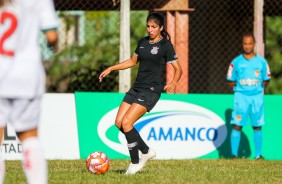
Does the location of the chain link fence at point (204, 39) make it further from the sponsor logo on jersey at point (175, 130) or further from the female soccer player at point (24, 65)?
the female soccer player at point (24, 65)

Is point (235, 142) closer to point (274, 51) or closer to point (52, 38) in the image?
point (52, 38)

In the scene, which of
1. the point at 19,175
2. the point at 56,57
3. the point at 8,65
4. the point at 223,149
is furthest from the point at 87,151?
the point at 56,57

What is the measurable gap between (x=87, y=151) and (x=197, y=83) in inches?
202

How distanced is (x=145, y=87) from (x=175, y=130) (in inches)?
137

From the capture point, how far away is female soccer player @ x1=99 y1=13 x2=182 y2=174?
1002 centimetres

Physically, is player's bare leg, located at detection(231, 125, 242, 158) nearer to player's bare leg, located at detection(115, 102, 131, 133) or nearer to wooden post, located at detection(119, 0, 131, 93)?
wooden post, located at detection(119, 0, 131, 93)

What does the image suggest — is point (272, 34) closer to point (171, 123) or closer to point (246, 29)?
point (246, 29)

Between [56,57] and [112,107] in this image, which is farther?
[56,57]

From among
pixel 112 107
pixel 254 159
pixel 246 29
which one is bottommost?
pixel 254 159

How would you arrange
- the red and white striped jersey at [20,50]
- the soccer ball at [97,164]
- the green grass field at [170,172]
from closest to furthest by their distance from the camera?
the red and white striped jersey at [20,50], the green grass field at [170,172], the soccer ball at [97,164]

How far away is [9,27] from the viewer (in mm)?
5883

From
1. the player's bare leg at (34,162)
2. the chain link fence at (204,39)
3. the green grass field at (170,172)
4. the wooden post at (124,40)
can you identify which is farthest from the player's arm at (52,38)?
the chain link fence at (204,39)

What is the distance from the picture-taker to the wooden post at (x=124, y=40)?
13.7 meters

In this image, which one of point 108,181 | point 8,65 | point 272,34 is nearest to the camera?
point 8,65
